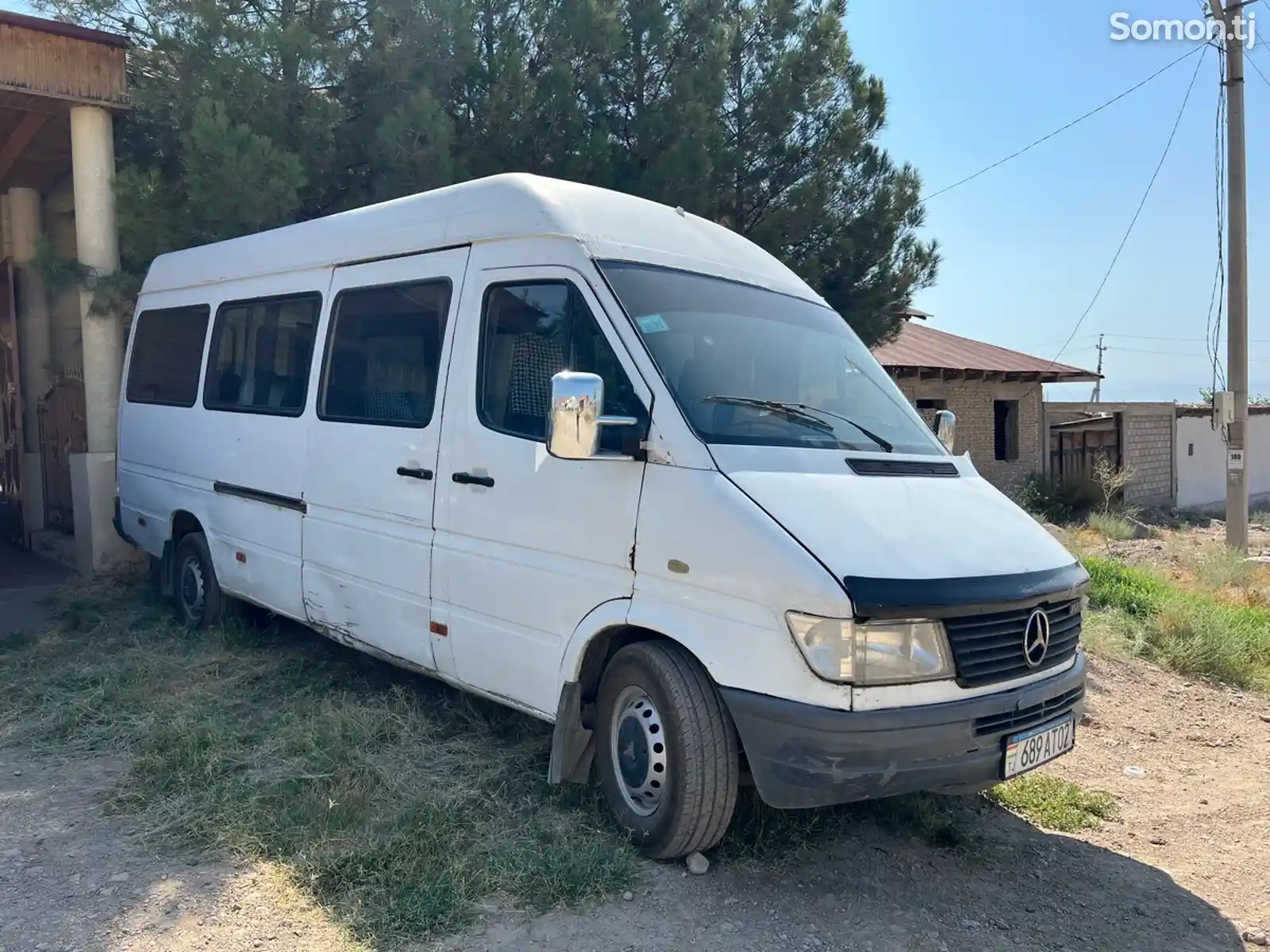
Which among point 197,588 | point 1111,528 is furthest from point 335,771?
point 1111,528

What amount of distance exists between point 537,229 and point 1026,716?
2.65 meters

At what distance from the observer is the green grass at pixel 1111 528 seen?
50.6ft

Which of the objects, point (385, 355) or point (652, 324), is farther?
point (385, 355)

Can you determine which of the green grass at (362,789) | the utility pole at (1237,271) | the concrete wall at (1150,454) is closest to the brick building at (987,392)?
the concrete wall at (1150,454)

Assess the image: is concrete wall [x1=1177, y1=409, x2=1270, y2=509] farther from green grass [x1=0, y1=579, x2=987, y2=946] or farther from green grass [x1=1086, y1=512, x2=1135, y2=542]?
green grass [x1=0, y1=579, x2=987, y2=946]

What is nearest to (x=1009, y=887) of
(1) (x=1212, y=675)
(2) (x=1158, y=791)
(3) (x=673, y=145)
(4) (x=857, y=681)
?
(4) (x=857, y=681)

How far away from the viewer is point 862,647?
131 inches

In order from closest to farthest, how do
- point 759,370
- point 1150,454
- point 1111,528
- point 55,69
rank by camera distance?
point 759,370 → point 55,69 → point 1111,528 → point 1150,454

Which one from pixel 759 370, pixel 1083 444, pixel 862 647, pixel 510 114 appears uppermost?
pixel 510 114

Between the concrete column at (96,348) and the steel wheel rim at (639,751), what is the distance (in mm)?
6541

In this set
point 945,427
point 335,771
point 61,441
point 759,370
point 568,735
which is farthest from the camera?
point 61,441

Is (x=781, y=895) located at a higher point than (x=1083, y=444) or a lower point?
lower

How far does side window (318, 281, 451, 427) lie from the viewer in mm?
4816

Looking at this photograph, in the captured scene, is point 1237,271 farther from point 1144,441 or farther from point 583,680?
point 583,680
